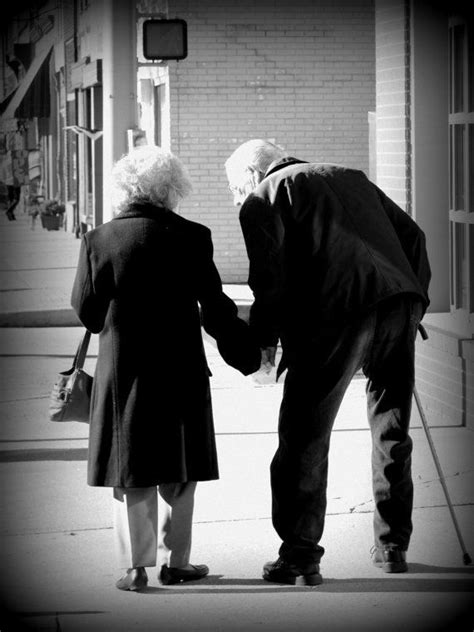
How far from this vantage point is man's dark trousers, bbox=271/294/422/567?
5176 millimetres

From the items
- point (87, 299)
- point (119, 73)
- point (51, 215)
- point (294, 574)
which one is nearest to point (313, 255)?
point (87, 299)

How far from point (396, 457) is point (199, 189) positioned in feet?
40.2

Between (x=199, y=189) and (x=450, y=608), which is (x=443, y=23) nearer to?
(x=450, y=608)

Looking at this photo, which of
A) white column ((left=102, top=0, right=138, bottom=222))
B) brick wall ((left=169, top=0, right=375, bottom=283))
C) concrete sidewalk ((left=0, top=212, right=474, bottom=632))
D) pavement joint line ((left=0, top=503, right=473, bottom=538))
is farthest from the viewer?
brick wall ((left=169, top=0, right=375, bottom=283))

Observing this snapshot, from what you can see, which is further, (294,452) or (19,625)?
(294,452)

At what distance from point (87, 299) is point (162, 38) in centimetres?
823

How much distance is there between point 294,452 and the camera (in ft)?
17.1

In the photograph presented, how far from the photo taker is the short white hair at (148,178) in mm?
5164

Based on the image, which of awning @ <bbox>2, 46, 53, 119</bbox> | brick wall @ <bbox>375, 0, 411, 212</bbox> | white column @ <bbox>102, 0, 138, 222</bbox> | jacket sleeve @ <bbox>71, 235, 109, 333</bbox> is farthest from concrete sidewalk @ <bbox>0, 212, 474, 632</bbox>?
awning @ <bbox>2, 46, 53, 119</bbox>

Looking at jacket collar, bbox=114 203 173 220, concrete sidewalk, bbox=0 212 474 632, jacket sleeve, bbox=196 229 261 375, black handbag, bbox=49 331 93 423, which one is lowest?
concrete sidewalk, bbox=0 212 474 632

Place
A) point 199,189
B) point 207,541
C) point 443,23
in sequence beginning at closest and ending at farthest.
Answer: point 207,541 < point 443,23 < point 199,189

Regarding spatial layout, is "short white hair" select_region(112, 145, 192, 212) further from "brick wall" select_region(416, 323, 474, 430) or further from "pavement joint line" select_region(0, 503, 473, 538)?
"brick wall" select_region(416, 323, 474, 430)

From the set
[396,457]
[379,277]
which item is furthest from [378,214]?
[396,457]

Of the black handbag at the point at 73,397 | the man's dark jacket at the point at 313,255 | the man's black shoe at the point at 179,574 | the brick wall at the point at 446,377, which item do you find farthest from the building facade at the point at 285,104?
the black handbag at the point at 73,397
